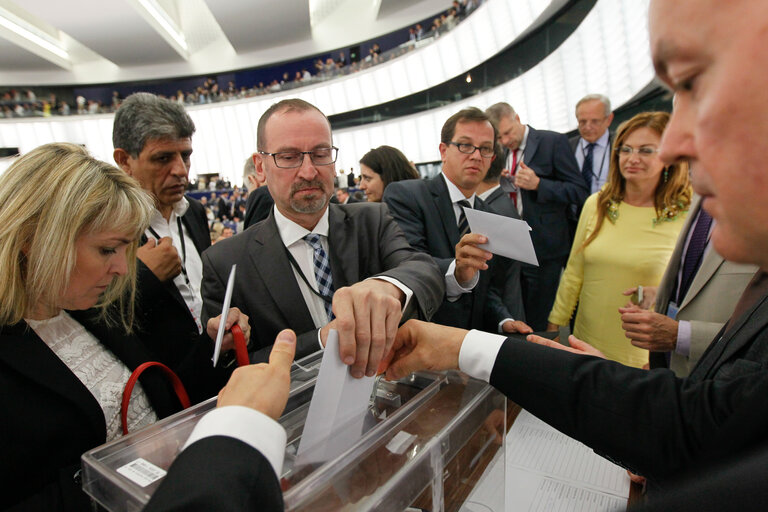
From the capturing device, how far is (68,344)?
1.09 metres

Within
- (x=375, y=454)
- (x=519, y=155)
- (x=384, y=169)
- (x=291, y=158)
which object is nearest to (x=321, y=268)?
(x=291, y=158)

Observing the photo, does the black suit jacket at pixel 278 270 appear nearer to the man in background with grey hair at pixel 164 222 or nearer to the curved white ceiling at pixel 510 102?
the man in background with grey hair at pixel 164 222

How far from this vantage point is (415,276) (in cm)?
123

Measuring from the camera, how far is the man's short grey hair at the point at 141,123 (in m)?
1.92

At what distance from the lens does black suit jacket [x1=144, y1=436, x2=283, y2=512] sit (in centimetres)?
43

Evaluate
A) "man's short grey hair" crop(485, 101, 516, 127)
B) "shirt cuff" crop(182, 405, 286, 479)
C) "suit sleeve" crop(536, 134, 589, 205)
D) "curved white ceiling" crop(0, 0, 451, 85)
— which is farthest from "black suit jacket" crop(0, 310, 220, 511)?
"curved white ceiling" crop(0, 0, 451, 85)

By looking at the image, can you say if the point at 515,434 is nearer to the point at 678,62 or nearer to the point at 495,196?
the point at 678,62

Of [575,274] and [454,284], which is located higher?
[454,284]

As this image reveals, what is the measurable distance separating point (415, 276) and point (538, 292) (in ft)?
7.03

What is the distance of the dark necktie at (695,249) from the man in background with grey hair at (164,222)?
6.13 ft

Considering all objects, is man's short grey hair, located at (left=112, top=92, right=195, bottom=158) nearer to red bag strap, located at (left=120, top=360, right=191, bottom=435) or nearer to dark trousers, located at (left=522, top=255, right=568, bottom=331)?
red bag strap, located at (left=120, top=360, right=191, bottom=435)

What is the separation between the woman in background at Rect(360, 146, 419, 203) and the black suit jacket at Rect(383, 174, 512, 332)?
104 cm

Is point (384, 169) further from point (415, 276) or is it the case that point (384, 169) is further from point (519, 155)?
point (415, 276)

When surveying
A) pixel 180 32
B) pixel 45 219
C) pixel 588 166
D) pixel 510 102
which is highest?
pixel 180 32
